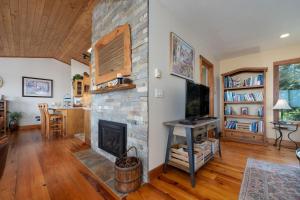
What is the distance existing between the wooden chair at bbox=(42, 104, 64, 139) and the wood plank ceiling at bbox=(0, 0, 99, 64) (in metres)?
1.98

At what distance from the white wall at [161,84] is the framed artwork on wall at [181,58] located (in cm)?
9

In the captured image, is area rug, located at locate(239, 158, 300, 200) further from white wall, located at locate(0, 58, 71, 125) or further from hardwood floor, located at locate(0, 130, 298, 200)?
white wall, located at locate(0, 58, 71, 125)

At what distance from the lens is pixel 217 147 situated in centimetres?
248

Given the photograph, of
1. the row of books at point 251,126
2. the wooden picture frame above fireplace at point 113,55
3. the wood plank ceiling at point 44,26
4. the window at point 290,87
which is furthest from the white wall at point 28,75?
the window at point 290,87

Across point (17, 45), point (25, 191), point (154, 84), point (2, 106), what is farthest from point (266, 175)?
point (2, 106)

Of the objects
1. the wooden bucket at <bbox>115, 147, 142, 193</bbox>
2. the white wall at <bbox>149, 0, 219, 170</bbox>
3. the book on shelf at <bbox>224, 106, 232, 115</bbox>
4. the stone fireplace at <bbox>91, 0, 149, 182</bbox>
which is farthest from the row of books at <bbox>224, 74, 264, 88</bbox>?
the wooden bucket at <bbox>115, 147, 142, 193</bbox>

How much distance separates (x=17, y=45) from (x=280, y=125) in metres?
7.52

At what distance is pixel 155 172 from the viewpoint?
188 cm

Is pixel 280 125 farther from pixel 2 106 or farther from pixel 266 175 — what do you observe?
pixel 2 106

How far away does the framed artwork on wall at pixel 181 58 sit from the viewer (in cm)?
221

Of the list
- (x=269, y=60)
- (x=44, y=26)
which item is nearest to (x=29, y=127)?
(x=44, y=26)

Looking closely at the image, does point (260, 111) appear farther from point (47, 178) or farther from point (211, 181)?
point (47, 178)

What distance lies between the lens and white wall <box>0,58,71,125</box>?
5187mm

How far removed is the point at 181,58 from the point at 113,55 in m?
1.14
